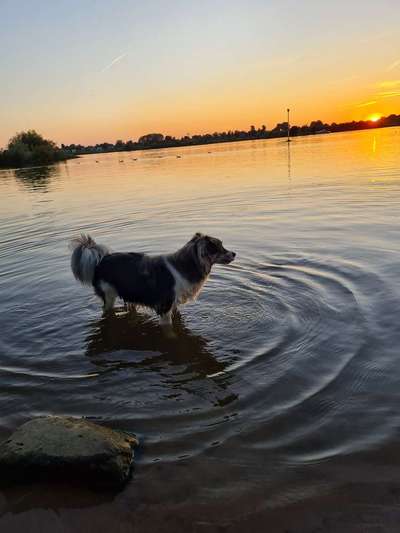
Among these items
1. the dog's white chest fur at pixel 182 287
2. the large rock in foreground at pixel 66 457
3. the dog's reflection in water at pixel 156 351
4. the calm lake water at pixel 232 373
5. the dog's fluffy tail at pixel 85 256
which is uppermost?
the dog's fluffy tail at pixel 85 256

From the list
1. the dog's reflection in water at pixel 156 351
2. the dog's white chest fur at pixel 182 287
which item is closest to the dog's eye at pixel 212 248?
the dog's white chest fur at pixel 182 287

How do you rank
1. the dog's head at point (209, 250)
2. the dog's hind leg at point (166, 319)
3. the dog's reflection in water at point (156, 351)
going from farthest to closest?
Answer: the dog's hind leg at point (166, 319)
the dog's head at point (209, 250)
the dog's reflection in water at point (156, 351)

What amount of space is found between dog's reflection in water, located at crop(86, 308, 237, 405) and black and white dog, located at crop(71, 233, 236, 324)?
18.6 inches

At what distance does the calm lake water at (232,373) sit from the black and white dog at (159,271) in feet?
1.94

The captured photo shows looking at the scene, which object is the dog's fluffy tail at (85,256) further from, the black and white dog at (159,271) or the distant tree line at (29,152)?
the distant tree line at (29,152)

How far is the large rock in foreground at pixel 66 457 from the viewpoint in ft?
13.5

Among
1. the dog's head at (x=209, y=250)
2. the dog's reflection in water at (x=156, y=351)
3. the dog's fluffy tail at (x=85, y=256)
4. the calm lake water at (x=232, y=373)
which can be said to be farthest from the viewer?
the dog's fluffy tail at (x=85, y=256)

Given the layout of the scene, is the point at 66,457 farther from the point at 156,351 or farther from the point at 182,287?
the point at 182,287

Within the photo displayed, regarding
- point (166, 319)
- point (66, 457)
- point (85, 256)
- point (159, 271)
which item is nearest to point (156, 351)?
point (166, 319)

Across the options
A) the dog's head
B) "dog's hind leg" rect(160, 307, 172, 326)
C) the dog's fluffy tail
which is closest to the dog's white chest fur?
"dog's hind leg" rect(160, 307, 172, 326)

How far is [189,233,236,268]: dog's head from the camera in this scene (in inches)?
300

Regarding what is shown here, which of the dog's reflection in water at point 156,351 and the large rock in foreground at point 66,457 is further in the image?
the dog's reflection in water at point 156,351

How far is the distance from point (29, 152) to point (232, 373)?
4001 inches

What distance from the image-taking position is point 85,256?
8.09 meters
